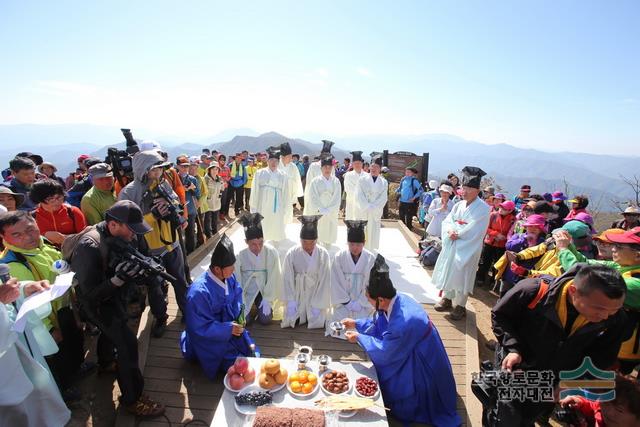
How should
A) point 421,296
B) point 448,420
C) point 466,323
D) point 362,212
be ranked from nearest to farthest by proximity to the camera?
point 448,420
point 466,323
point 421,296
point 362,212

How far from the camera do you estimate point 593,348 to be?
8.27 feet

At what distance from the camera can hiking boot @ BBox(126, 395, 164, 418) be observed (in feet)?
9.98

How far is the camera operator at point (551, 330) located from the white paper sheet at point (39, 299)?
3.47 m

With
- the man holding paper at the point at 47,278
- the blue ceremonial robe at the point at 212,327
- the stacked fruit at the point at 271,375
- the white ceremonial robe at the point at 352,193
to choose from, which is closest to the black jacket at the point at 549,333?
the stacked fruit at the point at 271,375

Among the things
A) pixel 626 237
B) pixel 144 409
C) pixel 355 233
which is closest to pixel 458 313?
pixel 355 233

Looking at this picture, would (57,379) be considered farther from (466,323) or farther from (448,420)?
(466,323)

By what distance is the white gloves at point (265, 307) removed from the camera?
462 cm

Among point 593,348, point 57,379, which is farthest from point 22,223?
point 593,348

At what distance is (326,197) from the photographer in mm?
7641

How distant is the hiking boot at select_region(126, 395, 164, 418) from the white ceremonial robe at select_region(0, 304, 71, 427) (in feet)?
1.70

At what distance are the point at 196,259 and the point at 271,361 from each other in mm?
4350

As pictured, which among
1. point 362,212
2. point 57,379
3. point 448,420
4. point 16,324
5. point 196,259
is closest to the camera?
point 16,324

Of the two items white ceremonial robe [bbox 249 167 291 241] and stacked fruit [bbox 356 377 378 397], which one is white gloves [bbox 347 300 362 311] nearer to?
stacked fruit [bbox 356 377 378 397]

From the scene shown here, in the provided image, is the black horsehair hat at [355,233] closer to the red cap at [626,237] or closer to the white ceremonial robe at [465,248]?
the white ceremonial robe at [465,248]
